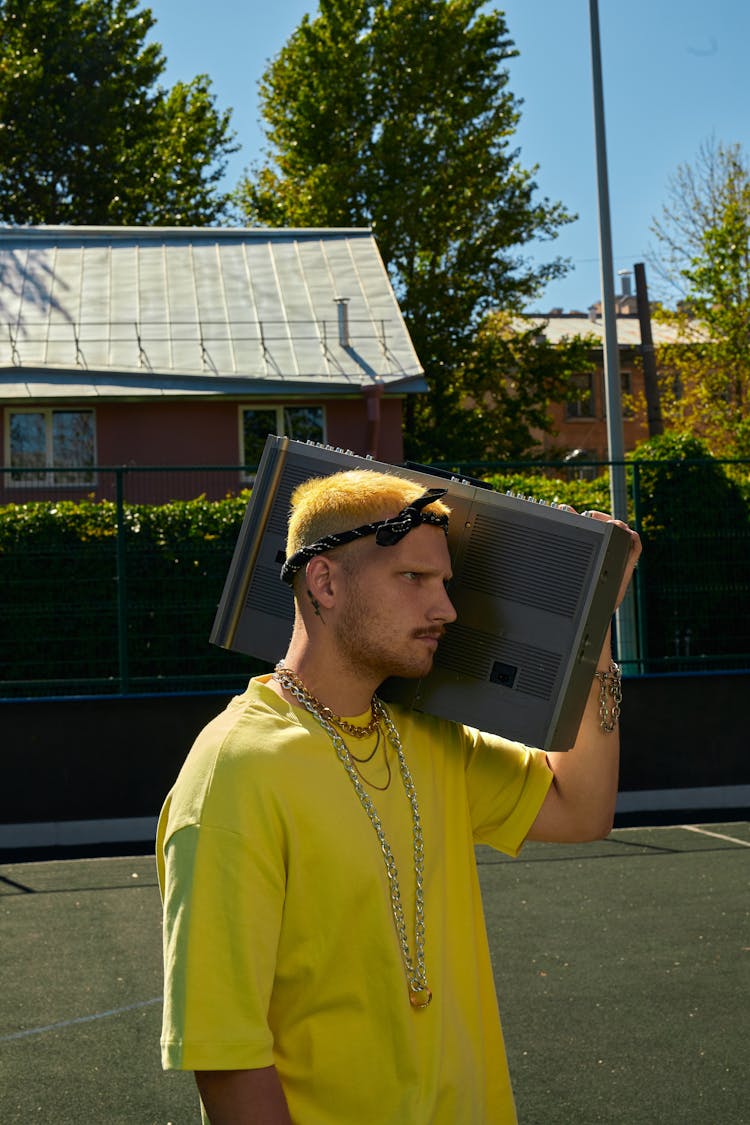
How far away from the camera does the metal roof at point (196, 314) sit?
23484mm

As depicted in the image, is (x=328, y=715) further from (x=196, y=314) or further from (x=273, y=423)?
(x=196, y=314)

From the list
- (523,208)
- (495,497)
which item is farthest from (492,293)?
(495,497)

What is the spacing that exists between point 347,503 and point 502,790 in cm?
68

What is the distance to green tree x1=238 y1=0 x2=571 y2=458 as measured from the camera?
3534cm

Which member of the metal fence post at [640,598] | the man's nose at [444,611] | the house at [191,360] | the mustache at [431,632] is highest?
the house at [191,360]

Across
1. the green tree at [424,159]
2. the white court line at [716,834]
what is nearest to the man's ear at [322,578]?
the white court line at [716,834]

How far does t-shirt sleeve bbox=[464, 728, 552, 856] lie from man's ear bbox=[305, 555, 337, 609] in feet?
1.63

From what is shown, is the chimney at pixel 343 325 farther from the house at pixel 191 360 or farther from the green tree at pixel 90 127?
the green tree at pixel 90 127

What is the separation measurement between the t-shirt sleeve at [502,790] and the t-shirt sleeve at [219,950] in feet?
2.08

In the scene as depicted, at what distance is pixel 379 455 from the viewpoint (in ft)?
77.7

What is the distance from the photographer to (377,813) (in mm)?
2182

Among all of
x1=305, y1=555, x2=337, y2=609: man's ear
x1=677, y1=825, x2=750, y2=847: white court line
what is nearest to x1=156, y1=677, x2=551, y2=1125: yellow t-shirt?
x1=305, y1=555, x2=337, y2=609: man's ear

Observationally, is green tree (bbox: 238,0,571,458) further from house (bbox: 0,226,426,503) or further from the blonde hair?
the blonde hair

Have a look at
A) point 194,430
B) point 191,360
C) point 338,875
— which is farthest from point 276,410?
point 338,875
